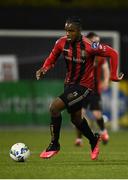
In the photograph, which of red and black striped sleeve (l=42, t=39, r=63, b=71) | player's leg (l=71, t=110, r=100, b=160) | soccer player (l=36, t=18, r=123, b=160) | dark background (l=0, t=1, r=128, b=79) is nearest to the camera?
soccer player (l=36, t=18, r=123, b=160)

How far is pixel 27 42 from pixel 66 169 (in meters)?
12.1

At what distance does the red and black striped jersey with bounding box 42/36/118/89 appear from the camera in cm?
1127

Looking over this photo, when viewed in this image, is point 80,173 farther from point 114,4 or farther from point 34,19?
point 114,4

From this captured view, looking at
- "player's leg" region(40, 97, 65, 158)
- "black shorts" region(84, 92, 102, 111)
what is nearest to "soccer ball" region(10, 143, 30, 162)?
"player's leg" region(40, 97, 65, 158)

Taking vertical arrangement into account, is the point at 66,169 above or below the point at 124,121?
above

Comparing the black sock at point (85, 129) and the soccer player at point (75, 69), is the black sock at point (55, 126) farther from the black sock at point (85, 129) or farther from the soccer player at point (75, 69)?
the black sock at point (85, 129)

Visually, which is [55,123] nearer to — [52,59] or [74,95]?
[74,95]

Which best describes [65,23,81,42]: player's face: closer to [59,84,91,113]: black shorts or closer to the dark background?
[59,84,91,113]: black shorts

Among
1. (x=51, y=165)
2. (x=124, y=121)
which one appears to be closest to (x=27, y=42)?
(x=124, y=121)

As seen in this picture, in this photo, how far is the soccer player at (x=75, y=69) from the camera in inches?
443

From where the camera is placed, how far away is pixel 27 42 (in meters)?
22.0

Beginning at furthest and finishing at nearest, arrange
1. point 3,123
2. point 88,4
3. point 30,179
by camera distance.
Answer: point 88,4 → point 3,123 → point 30,179

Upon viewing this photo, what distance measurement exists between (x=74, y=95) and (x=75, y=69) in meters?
0.38

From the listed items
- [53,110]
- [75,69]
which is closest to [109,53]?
[75,69]
